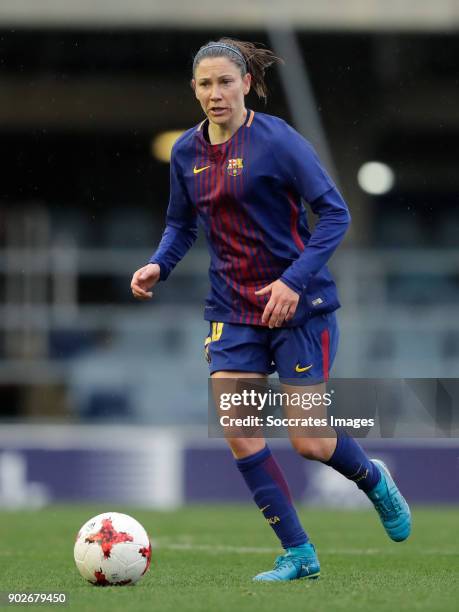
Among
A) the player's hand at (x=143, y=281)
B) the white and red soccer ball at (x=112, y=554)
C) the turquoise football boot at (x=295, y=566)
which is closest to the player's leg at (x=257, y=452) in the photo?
the turquoise football boot at (x=295, y=566)

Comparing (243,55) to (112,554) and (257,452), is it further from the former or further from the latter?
(112,554)

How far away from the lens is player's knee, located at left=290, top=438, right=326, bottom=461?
5.02 metres

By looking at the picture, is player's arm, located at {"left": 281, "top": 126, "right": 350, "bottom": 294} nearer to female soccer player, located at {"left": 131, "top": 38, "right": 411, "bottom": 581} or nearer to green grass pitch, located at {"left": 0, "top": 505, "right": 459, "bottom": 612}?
female soccer player, located at {"left": 131, "top": 38, "right": 411, "bottom": 581}

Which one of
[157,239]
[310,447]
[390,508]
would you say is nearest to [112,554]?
[310,447]

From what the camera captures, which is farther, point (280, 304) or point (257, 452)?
point (257, 452)

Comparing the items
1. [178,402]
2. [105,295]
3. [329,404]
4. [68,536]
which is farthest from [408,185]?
[329,404]

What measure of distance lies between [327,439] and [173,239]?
3.17 feet

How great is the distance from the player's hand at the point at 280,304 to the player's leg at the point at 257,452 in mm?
225

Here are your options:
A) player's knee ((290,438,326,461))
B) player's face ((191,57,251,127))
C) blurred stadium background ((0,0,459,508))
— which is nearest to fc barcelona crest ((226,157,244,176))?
player's face ((191,57,251,127))

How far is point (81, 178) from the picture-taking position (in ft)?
53.1

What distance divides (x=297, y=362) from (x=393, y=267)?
8355 mm

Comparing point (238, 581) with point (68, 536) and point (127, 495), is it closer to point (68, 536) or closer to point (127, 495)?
point (68, 536)

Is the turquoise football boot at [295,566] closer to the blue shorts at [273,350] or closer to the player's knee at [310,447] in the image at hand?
the player's knee at [310,447]

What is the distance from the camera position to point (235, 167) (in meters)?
5.02
